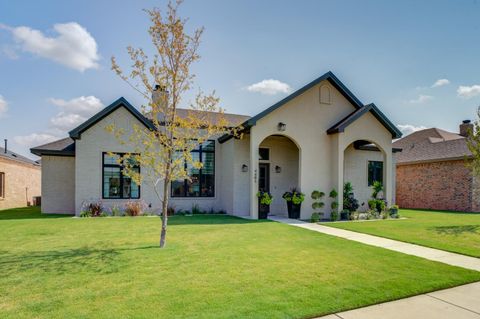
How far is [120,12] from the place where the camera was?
933 cm

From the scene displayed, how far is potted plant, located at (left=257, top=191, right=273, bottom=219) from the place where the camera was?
12.4 metres

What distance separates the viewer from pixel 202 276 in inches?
188

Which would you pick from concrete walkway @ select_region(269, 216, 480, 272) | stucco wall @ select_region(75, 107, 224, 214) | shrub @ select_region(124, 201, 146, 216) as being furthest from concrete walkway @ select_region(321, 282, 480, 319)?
stucco wall @ select_region(75, 107, 224, 214)

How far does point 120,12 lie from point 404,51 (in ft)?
36.4

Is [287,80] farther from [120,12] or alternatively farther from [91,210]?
[91,210]

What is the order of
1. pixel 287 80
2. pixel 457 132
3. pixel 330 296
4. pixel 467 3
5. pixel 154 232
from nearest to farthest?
pixel 330 296
pixel 154 232
pixel 467 3
pixel 287 80
pixel 457 132

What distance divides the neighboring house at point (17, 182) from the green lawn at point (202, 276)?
12.3m

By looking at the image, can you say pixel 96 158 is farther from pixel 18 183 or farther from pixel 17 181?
pixel 18 183

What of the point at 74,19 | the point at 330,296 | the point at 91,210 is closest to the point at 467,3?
the point at 330,296

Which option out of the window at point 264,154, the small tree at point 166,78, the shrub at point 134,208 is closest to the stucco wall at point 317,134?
the window at point 264,154

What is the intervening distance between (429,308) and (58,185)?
15.7m

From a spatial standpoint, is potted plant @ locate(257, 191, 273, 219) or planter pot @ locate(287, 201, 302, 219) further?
planter pot @ locate(287, 201, 302, 219)

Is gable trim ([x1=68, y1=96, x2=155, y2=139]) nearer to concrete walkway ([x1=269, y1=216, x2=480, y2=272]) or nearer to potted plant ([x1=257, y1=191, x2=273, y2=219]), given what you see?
potted plant ([x1=257, y1=191, x2=273, y2=219])

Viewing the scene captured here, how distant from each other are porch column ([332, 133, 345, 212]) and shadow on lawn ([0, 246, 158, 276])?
9.81 m
